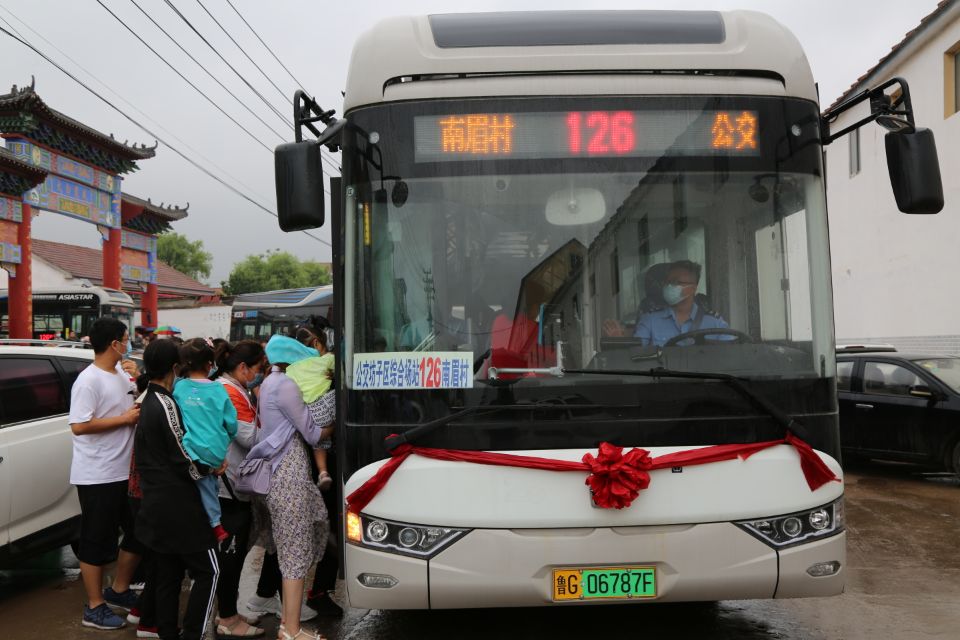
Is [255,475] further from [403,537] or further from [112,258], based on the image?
[112,258]

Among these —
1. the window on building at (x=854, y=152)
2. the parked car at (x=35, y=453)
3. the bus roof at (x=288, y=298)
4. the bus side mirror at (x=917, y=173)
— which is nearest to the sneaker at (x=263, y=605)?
the parked car at (x=35, y=453)

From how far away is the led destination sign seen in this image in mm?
3908

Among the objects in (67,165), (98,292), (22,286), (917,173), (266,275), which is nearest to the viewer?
(917,173)

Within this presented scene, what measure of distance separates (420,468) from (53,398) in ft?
11.7

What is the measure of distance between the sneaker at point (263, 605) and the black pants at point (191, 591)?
894 mm

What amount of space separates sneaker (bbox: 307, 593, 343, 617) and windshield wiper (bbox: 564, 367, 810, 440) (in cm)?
254

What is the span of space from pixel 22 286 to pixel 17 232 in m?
1.63

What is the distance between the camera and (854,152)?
65.3 feet

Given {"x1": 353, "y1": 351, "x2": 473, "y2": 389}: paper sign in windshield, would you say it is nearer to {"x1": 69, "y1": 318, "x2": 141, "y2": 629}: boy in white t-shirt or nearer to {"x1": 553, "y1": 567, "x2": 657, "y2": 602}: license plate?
{"x1": 553, "y1": 567, "x2": 657, "y2": 602}: license plate

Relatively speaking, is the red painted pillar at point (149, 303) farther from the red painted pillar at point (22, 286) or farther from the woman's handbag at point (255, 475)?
the woman's handbag at point (255, 475)

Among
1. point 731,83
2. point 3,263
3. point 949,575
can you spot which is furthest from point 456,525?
point 3,263

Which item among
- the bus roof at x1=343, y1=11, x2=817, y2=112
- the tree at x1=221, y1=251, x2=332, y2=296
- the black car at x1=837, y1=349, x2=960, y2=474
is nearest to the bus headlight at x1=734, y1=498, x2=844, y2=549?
the bus roof at x1=343, y1=11, x2=817, y2=112

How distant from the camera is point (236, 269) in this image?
8625 centimetres

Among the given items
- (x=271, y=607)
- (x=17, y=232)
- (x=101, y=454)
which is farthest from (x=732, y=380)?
(x=17, y=232)
